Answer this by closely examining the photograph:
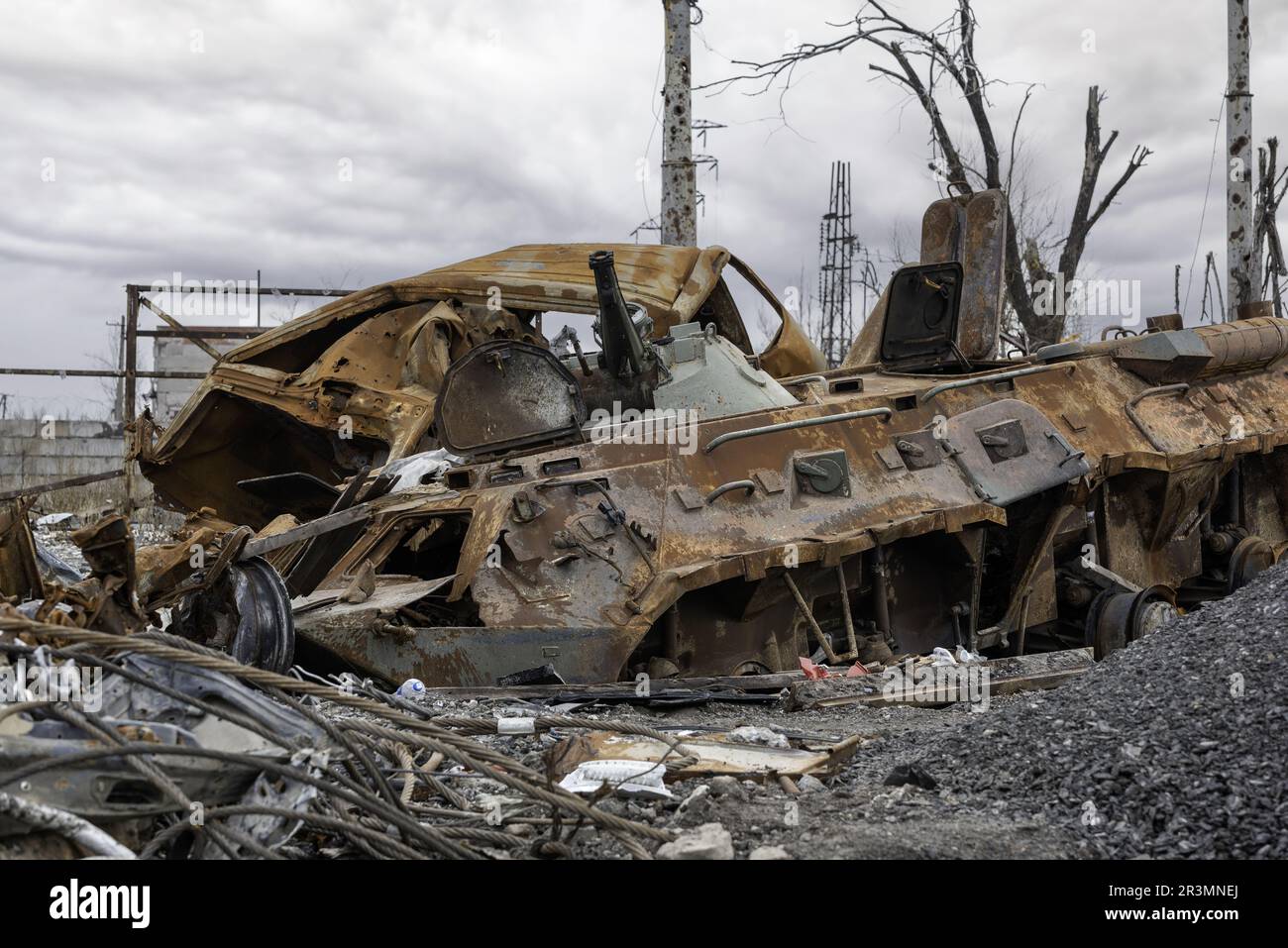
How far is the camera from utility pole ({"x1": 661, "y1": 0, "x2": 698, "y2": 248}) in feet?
39.9

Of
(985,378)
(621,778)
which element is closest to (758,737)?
(621,778)

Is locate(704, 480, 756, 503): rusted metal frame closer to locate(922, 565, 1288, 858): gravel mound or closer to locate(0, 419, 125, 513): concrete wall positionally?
locate(922, 565, 1288, 858): gravel mound

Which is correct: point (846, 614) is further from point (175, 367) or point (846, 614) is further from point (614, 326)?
point (175, 367)

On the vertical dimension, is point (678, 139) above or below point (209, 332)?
above

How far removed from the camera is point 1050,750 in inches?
169

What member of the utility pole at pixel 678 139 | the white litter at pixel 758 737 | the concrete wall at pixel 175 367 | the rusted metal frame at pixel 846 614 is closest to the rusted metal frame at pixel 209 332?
the concrete wall at pixel 175 367

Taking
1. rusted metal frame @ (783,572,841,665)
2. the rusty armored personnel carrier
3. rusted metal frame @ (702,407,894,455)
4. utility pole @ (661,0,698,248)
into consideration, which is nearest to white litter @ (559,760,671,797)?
the rusty armored personnel carrier

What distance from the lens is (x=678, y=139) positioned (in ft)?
39.9

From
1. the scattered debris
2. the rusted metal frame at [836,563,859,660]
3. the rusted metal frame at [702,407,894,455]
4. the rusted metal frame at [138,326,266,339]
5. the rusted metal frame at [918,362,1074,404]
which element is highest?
the rusted metal frame at [138,326,266,339]

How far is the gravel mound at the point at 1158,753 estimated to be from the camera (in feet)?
11.8

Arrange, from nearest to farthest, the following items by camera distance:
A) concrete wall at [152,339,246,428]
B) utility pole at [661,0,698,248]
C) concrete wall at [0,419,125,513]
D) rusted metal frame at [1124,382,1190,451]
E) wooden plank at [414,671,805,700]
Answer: wooden plank at [414,671,805,700] → rusted metal frame at [1124,382,1190,451] → utility pole at [661,0,698,248] → concrete wall at [0,419,125,513] → concrete wall at [152,339,246,428]

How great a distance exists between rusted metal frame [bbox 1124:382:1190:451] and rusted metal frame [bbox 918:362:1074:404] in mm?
507

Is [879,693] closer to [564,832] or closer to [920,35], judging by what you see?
[564,832]

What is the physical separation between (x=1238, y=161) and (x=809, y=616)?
393 inches
